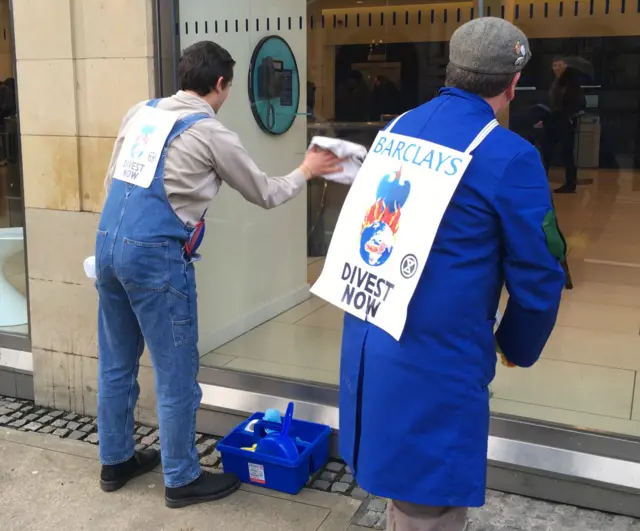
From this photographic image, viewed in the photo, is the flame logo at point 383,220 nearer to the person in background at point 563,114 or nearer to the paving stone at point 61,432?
the paving stone at point 61,432

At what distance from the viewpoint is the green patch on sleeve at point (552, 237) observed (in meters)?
1.92

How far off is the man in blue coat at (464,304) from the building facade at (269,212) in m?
1.45

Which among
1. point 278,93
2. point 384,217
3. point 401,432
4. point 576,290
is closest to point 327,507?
point 401,432

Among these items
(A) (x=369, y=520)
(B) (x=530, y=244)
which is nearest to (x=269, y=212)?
(A) (x=369, y=520)

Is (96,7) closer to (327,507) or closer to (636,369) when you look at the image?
(327,507)

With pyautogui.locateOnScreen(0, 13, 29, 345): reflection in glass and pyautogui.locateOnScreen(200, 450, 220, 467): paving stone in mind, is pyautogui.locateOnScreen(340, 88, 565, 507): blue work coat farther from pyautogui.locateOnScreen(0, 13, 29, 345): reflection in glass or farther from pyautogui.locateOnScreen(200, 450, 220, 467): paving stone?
pyautogui.locateOnScreen(0, 13, 29, 345): reflection in glass

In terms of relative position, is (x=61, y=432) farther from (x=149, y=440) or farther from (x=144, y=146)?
(x=144, y=146)

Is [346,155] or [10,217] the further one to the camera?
[10,217]

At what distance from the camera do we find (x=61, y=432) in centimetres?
418

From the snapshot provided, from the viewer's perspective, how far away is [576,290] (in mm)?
6020

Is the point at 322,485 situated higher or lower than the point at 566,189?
lower

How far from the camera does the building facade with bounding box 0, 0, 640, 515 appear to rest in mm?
3773

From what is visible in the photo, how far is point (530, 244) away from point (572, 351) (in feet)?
9.95

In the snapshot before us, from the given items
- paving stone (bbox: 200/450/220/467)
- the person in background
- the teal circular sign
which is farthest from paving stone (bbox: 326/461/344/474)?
the person in background
